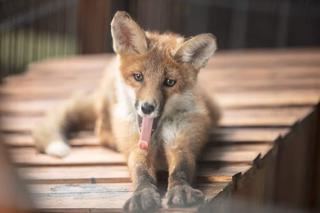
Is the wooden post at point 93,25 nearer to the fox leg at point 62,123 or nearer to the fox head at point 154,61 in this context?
the fox leg at point 62,123

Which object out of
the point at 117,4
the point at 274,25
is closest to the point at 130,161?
the point at 117,4

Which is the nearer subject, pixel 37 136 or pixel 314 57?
pixel 37 136

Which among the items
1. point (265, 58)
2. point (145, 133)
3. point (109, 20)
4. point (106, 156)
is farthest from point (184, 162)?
point (265, 58)

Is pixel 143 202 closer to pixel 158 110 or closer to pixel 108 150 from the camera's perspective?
pixel 158 110

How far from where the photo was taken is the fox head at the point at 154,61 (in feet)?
7.75

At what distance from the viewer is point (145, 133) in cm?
248

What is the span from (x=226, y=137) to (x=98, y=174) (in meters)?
0.87

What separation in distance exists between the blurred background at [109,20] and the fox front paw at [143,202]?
177cm

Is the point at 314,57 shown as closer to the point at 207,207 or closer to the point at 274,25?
the point at 274,25

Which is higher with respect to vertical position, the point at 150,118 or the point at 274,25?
the point at 274,25

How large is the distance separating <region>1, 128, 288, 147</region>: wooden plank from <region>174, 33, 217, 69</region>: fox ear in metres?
0.67

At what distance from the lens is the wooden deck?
230cm

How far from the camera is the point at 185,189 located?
2191 millimetres

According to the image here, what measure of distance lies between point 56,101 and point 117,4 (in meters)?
1.32
